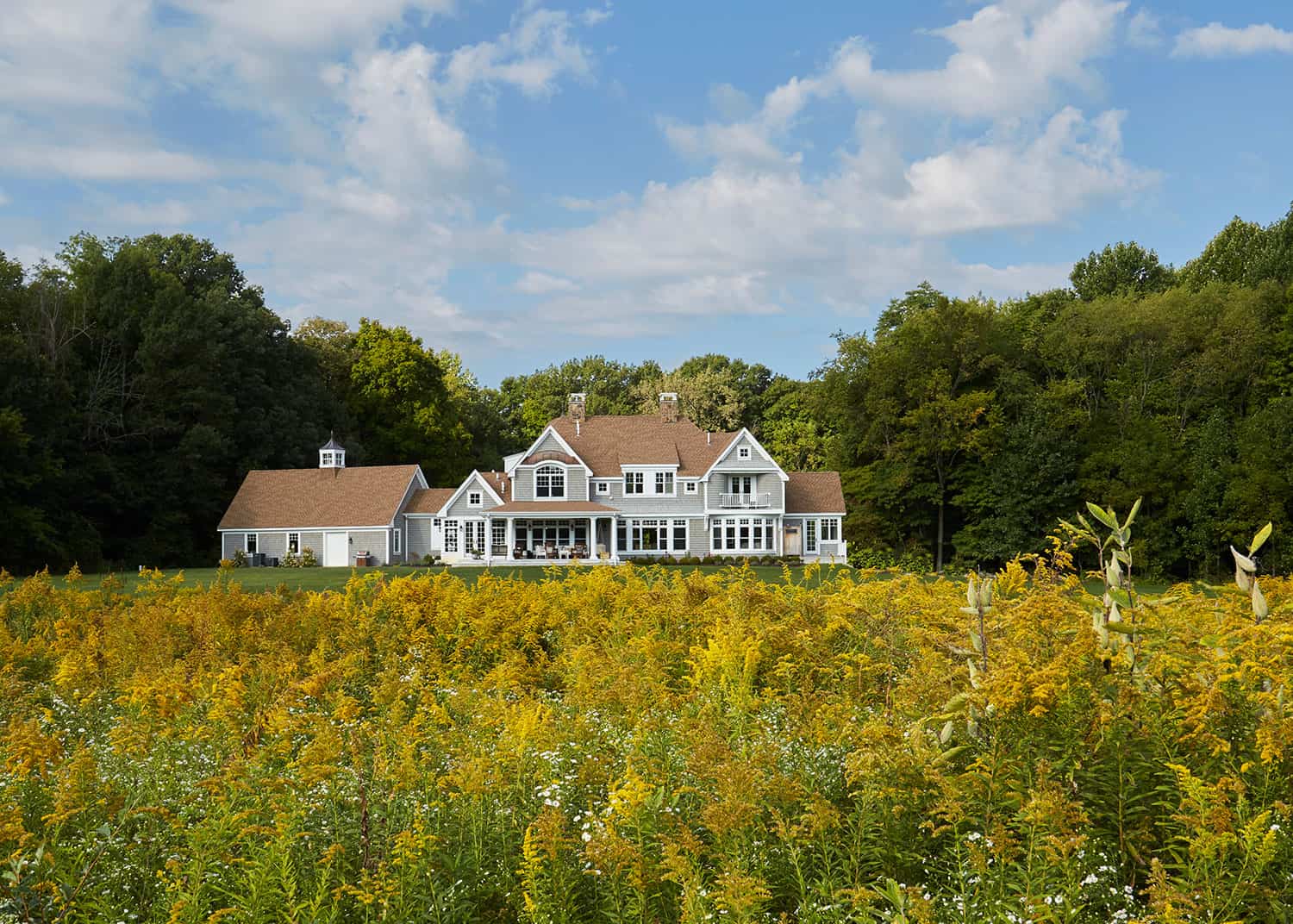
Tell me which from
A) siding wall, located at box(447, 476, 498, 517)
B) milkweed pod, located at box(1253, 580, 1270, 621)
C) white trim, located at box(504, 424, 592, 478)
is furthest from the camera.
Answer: white trim, located at box(504, 424, 592, 478)

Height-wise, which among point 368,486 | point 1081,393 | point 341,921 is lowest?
point 341,921

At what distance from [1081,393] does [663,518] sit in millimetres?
21020

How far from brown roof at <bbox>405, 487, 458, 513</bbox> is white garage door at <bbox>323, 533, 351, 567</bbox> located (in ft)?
10.7

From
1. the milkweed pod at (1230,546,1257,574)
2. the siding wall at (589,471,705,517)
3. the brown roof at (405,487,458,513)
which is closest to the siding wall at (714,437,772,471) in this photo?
the siding wall at (589,471,705,517)

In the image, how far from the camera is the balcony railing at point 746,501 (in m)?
51.9

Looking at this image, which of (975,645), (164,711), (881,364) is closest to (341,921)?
(164,711)

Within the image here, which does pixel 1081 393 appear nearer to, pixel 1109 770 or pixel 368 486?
pixel 368 486

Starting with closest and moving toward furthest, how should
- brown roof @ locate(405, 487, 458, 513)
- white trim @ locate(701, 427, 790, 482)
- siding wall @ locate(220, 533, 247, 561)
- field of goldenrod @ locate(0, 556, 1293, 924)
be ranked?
field of goldenrod @ locate(0, 556, 1293, 924), siding wall @ locate(220, 533, 247, 561), brown roof @ locate(405, 487, 458, 513), white trim @ locate(701, 427, 790, 482)

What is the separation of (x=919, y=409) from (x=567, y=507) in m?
17.6

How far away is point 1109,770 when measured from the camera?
14.2 ft

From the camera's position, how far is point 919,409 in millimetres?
47125

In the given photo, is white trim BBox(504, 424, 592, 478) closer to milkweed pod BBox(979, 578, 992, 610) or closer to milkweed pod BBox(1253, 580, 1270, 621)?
milkweed pod BBox(979, 578, 992, 610)

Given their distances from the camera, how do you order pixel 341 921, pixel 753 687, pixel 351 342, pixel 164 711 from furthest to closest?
pixel 351 342 < pixel 753 687 < pixel 164 711 < pixel 341 921

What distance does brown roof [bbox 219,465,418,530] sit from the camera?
49531 millimetres
